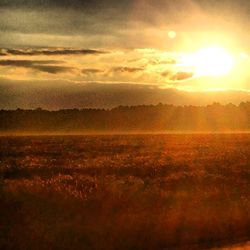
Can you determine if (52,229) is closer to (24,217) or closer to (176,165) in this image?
(24,217)

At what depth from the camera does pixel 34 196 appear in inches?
727

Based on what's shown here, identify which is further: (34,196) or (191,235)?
(34,196)

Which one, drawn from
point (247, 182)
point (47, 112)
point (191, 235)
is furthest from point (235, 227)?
point (47, 112)

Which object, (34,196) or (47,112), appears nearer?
(34,196)

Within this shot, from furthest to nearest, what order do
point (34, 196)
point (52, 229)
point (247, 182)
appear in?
point (247, 182) < point (34, 196) < point (52, 229)

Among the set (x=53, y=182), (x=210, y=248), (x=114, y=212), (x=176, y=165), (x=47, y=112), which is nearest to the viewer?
(x=210, y=248)

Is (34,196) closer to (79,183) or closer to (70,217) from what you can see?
(70,217)

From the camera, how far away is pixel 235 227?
16453 millimetres

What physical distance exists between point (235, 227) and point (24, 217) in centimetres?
512

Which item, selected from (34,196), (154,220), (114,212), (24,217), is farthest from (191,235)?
(34,196)

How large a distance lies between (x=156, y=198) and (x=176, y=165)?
639 inches

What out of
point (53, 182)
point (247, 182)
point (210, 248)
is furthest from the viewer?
point (247, 182)

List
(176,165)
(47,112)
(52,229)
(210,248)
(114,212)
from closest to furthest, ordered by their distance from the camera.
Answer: (210,248)
(52,229)
(114,212)
(176,165)
(47,112)

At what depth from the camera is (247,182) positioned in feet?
86.7
